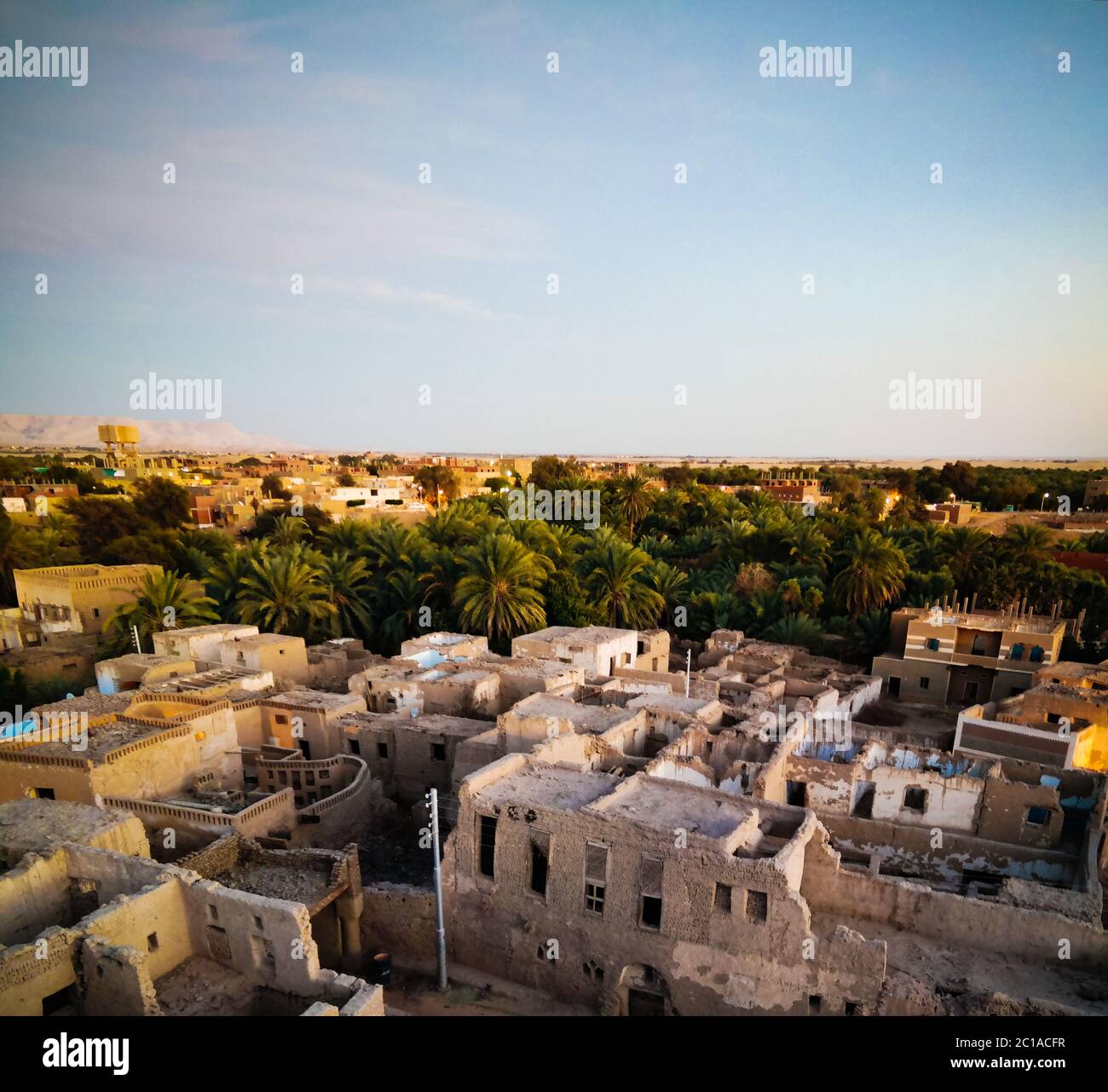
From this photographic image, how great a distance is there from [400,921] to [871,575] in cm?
3167

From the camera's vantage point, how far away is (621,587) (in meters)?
39.2

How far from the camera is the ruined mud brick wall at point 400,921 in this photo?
16297mm

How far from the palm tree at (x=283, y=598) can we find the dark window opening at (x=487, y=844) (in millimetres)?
21710

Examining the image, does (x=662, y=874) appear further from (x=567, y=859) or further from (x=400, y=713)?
(x=400, y=713)

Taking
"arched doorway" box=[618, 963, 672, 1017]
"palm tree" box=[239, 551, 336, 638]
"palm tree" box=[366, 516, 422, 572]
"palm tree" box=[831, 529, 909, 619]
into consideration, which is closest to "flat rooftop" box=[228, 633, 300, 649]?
"palm tree" box=[239, 551, 336, 638]

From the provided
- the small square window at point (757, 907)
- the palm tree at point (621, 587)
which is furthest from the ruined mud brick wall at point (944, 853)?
the palm tree at point (621, 587)

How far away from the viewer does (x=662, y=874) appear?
13430 millimetres

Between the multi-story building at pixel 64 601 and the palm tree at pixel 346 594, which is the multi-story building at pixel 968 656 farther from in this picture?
the multi-story building at pixel 64 601

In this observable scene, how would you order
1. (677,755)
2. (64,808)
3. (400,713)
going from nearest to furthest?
(64,808), (677,755), (400,713)

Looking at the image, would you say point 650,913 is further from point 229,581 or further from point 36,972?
point 229,581

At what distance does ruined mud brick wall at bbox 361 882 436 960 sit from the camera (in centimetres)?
1630
